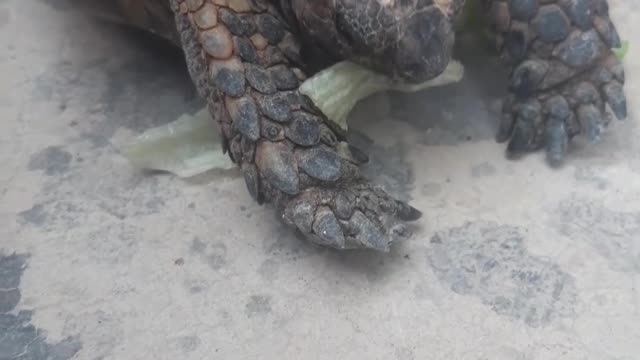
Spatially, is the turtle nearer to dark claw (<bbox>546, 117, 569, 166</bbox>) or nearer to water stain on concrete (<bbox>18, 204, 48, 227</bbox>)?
dark claw (<bbox>546, 117, 569, 166</bbox>)

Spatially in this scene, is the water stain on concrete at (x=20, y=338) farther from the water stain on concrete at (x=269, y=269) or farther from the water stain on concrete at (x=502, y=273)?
the water stain on concrete at (x=502, y=273)

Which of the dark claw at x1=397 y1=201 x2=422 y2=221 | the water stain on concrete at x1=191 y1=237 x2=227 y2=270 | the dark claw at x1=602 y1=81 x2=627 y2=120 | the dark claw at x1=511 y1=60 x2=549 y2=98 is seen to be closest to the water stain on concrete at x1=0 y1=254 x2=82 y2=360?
the water stain on concrete at x1=191 y1=237 x2=227 y2=270

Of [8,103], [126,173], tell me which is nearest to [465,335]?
[126,173]

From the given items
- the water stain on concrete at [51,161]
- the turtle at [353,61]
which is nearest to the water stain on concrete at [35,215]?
the water stain on concrete at [51,161]

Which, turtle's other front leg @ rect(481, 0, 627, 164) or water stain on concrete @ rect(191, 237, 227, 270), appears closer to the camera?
water stain on concrete @ rect(191, 237, 227, 270)

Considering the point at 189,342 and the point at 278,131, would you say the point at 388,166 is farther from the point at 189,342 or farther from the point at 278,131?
the point at 189,342

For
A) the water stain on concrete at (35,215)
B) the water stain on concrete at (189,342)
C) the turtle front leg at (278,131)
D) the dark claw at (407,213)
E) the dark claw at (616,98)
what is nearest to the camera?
the water stain on concrete at (189,342)
